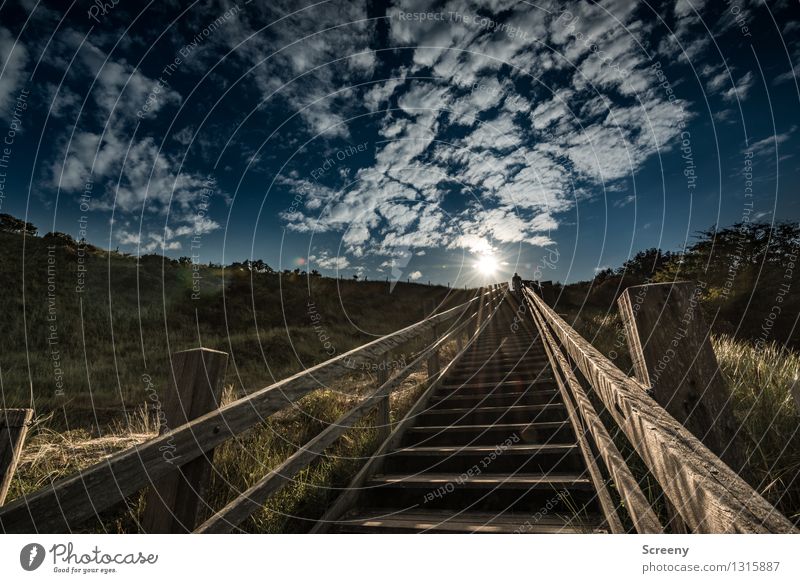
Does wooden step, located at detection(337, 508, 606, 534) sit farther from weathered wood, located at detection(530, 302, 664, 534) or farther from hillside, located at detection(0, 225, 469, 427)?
hillside, located at detection(0, 225, 469, 427)

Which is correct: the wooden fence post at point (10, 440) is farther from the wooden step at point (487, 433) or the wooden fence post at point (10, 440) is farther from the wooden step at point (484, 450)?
the wooden step at point (487, 433)

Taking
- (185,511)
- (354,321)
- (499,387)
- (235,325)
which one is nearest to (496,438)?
(499,387)

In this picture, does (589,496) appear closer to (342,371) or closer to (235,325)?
(342,371)

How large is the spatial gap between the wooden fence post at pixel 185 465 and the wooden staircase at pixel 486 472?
156cm

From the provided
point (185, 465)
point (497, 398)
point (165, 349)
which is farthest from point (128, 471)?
point (165, 349)

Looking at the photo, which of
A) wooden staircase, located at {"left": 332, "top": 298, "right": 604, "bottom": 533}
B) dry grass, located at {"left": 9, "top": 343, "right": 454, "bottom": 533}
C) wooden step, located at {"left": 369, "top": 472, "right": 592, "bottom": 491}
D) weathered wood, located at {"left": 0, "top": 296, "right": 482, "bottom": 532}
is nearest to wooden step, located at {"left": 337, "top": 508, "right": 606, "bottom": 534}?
wooden staircase, located at {"left": 332, "top": 298, "right": 604, "bottom": 533}

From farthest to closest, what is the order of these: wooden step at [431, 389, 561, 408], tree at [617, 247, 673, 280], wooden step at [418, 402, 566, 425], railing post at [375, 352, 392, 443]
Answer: tree at [617, 247, 673, 280]
wooden step at [431, 389, 561, 408]
wooden step at [418, 402, 566, 425]
railing post at [375, 352, 392, 443]

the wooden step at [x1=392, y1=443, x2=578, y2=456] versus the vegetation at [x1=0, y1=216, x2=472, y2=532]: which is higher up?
the vegetation at [x1=0, y1=216, x2=472, y2=532]

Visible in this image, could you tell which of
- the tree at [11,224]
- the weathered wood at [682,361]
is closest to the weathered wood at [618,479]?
the weathered wood at [682,361]

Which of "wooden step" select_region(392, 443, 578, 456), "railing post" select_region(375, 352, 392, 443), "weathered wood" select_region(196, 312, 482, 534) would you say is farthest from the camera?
"railing post" select_region(375, 352, 392, 443)
